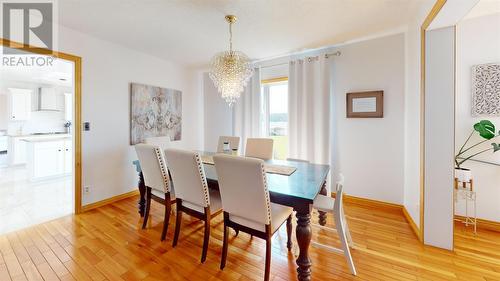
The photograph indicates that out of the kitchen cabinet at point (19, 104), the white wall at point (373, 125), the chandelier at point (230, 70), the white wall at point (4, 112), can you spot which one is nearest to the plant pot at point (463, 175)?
the white wall at point (373, 125)

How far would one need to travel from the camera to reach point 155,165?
7.16 ft

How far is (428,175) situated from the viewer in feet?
6.66

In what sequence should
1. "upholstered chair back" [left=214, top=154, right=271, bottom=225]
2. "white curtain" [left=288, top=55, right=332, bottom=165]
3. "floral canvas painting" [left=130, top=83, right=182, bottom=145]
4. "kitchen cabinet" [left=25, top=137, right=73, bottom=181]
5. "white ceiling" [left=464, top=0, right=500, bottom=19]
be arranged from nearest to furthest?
"upholstered chair back" [left=214, top=154, right=271, bottom=225], "white ceiling" [left=464, top=0, right=500, bottom=19], "white curtain" [left=288, top=55, right=332, bottom=165], "floral canvas painting" [left=130, top=83, right=182, bottom=145], "kitchen cabinet" [left=25, top=137, right=73, bottom=181]

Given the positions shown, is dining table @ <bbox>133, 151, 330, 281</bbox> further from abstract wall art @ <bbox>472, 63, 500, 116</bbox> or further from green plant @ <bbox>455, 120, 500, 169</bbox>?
abstract wall art @ <bbox>472, 63, 500, 116</bbox>

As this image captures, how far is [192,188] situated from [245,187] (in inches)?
23.9

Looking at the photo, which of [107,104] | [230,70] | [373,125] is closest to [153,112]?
[107,104]

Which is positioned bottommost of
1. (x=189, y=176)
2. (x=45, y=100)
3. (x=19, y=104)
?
(x=189, y=176)

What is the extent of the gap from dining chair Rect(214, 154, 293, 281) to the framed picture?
6.71 feet

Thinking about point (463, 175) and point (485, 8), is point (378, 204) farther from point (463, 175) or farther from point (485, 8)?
point (485, 8)

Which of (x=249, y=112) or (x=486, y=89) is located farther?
(x=249, y=112)

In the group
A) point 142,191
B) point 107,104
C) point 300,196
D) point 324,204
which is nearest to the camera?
point 300,196

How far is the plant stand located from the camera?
A: 2.27 meters

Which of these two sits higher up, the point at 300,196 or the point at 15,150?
the point at 15,150

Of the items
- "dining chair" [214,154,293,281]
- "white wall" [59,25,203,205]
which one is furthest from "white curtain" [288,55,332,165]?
"white wall" [59,25,203,205]
